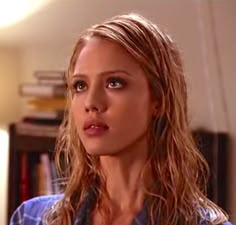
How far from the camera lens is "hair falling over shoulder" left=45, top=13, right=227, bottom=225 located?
34.9 inches

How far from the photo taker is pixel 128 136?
87 cm

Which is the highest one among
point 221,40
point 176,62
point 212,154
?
point 221,40

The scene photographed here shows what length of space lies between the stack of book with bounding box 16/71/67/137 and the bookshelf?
25 mm

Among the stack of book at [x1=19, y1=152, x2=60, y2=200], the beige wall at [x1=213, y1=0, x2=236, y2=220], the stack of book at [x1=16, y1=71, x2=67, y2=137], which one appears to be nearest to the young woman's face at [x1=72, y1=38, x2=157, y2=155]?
the beige wall at [x1=213, y1=0, x2=236, y2=220]

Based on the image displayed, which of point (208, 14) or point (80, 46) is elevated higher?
point (208, 14)

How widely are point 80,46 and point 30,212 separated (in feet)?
1.01

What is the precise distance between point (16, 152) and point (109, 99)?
1373 mm

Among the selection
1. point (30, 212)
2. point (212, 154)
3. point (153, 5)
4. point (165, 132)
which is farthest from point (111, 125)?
point (153, 5)

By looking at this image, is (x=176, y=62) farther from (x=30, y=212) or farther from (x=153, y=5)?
(x=153, y=5)

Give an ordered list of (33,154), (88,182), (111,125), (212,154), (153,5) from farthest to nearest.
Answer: (33,154), (153,5), (212,154), (88,182), (111,125)

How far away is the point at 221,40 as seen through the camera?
5.99 feet

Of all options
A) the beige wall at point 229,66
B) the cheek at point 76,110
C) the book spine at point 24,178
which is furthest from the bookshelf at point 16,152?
the cheek at point 76,110

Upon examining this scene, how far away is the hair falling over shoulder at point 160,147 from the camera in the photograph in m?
0.89

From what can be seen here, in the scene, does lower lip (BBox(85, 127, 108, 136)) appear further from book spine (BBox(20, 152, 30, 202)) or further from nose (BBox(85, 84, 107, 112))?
book spine (BBox(20, 152, 30, 202))
